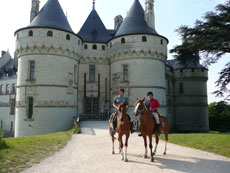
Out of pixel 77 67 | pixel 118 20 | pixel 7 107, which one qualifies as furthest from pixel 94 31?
pixel 7 107

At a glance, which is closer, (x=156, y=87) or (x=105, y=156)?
(x=105, y=156)

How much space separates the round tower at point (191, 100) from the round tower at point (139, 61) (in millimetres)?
11981

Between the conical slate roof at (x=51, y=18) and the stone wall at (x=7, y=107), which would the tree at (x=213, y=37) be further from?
the stone wall at (x=7, y=107)

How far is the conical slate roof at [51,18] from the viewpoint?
1766 cm

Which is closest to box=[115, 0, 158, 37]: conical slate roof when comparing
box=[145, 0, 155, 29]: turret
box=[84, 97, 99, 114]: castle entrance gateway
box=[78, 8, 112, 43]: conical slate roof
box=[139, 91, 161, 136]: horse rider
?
box=[145, 0, 155, 29]: turret

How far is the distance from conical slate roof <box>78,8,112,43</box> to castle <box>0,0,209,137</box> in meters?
0.13

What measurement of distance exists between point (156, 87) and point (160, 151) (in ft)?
38.3

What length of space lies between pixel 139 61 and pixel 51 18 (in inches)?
421

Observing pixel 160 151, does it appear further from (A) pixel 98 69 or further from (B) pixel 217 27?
(A) pixel 98 69

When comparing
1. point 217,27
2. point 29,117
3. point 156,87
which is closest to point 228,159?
point 217,27

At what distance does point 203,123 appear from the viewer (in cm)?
2845

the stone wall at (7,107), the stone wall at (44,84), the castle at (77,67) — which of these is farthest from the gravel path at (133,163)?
the stone wall at (7,107)

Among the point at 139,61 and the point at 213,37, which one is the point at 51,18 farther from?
the point at 213,37

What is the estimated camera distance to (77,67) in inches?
→ 798
